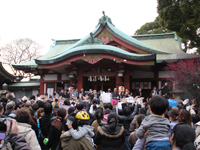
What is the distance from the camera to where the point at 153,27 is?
31047mm

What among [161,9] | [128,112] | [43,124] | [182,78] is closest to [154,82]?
[182,78]

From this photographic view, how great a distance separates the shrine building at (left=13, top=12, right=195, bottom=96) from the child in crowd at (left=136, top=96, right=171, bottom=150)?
10091mm

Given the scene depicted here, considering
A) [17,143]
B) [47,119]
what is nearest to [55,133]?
[47,119]

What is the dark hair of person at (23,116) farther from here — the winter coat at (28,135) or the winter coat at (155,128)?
the winter coat at (155,128)

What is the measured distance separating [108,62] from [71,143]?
449 inches

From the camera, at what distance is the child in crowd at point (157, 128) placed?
2.27m

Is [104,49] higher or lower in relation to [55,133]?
higher

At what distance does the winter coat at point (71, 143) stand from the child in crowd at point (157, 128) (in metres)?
1.16

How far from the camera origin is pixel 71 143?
123 inches

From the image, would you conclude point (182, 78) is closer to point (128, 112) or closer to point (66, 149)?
point (128, 112)

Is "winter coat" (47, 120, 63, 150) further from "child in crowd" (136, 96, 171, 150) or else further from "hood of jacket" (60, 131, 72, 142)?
"child in crowd" (136, 96, 171, 150)

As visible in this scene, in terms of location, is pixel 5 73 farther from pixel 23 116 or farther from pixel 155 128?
pixel 155 128

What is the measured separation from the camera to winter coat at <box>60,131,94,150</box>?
10.3 ft

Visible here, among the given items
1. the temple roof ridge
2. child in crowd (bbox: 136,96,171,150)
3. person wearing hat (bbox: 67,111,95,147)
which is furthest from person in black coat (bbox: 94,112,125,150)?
the temple roof ridge
